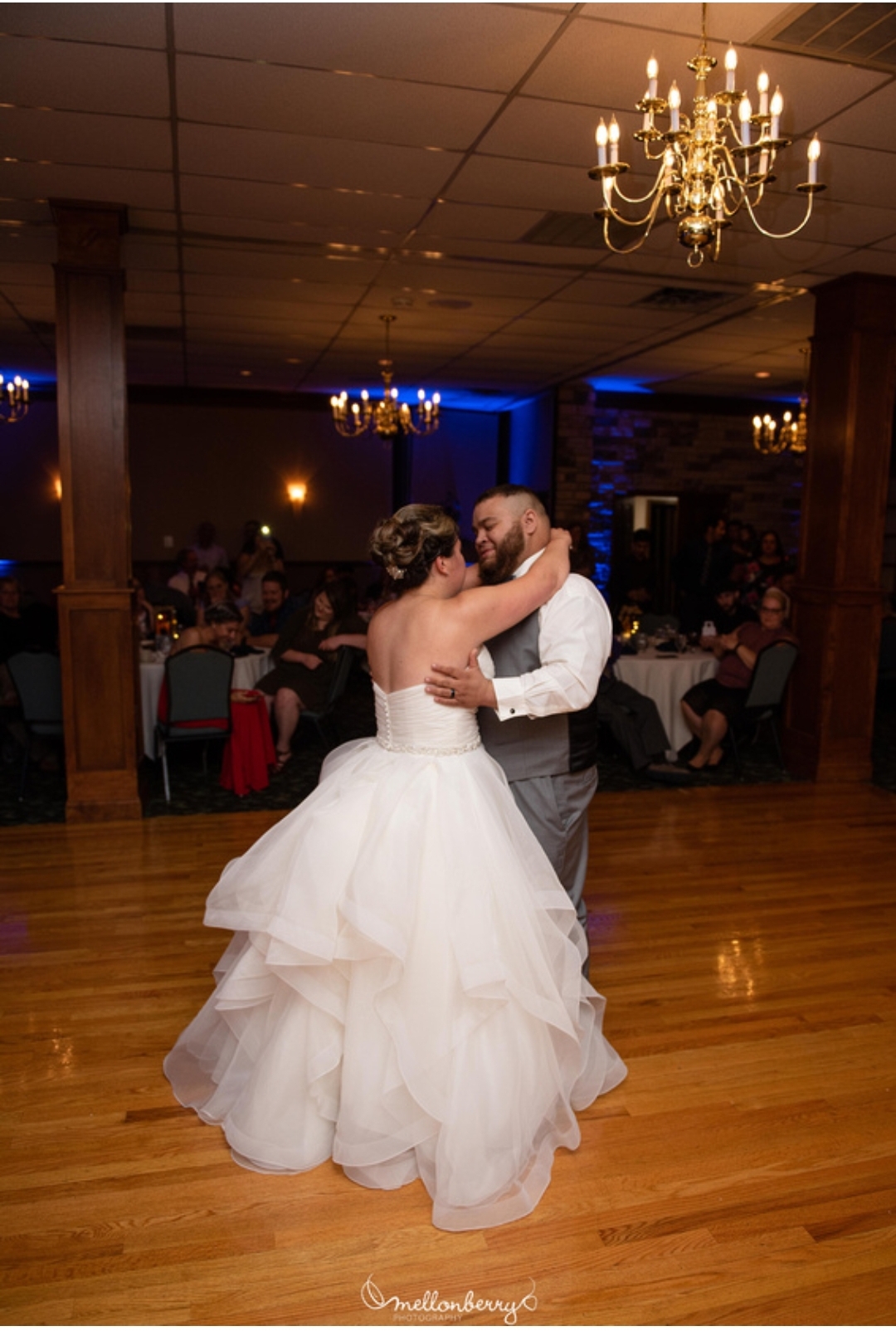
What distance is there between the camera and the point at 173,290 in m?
6.47

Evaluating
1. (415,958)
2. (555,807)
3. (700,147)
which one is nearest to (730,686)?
(555,807)

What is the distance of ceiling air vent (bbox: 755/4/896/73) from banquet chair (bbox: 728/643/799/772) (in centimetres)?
340

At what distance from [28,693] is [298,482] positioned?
Result: 765 cm

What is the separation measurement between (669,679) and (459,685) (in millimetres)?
4183

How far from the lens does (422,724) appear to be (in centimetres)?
239

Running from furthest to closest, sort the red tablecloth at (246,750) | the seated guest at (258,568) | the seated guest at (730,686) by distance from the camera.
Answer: the seated guest at (258,568) < the seated guest at (730,686) < the red tablecloth at (246,750)

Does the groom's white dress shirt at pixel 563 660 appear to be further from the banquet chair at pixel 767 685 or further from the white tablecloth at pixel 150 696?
the banquet chair at pixel 767 685

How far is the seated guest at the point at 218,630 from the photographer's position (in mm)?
5957

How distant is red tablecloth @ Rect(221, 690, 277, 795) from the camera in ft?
18.2

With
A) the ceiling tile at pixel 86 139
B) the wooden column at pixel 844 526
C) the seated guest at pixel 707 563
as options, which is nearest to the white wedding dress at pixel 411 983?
the ceiling tile at pixel 86 139

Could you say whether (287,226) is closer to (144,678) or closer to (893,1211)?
(144,678)

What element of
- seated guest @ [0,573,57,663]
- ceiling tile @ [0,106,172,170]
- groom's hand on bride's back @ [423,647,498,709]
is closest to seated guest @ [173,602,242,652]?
seated guest @ [0,573,57,663]

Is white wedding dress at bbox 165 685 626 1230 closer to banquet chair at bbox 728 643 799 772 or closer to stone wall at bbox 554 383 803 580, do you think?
banquet chair at bbox 728 643 799 772

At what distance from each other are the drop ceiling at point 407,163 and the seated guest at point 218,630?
2141 mm
